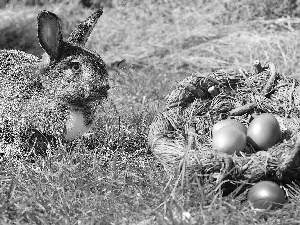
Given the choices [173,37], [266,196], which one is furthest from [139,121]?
[173,37]

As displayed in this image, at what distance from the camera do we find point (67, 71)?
12.0 feet

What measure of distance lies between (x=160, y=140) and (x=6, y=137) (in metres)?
0.94

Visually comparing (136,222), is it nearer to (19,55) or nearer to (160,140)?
(160,140)

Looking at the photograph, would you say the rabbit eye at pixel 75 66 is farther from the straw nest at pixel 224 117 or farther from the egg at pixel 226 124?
the egg at pixel 226 124

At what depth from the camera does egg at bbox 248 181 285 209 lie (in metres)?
3.14

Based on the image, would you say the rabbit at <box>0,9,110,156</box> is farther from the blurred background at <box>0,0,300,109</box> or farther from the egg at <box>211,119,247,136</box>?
the blurred background at <box>0,0,300,109</box>

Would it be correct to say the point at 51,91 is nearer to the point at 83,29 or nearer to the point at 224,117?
the point at 83,29

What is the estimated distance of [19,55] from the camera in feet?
12.8

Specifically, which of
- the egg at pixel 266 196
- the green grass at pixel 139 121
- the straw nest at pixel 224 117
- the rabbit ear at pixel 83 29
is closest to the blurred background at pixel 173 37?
the green grass at pixel 139 121

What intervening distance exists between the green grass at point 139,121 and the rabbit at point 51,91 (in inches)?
6.3

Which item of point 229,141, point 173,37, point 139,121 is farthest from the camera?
point 173,37

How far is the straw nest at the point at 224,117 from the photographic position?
325cm

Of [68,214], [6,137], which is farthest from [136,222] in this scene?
[6,137]

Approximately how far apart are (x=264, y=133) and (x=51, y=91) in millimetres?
1275
